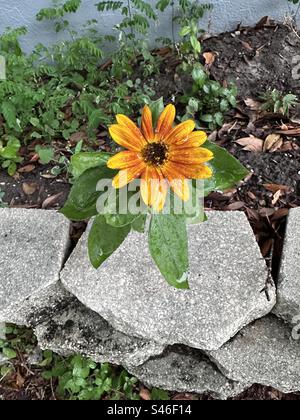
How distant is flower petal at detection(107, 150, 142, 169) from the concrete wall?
1539 millimetres

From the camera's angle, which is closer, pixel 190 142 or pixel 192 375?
pixel 190 142

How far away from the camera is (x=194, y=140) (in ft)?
5.14

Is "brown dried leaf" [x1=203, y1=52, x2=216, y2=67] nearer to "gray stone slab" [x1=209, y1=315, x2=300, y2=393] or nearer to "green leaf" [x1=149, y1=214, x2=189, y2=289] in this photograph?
"green leaf" [x1=149, y1=214, x2=189, y2=289]

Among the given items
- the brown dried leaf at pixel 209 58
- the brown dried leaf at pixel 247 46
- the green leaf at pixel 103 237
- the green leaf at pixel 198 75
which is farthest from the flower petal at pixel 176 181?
the brown dried leaf at pixel 247 46

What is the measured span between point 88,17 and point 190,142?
1.59m

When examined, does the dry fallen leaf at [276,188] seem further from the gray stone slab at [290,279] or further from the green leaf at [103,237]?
the green leaf at [103,237]

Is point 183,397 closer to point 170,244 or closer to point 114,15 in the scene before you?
point 170,244

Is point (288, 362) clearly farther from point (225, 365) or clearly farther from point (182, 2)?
point (182, 2)

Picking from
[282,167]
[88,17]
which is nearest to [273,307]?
[282,167]

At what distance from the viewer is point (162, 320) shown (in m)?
2.05

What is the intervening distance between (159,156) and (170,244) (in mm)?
380

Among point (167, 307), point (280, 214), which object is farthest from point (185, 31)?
point (167, 307)

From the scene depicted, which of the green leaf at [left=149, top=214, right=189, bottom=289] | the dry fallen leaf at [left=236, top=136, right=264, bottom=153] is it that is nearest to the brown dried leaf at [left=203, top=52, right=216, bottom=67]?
the dry fallen leaf at [left=236, top=136, right=264, bottom=153]
